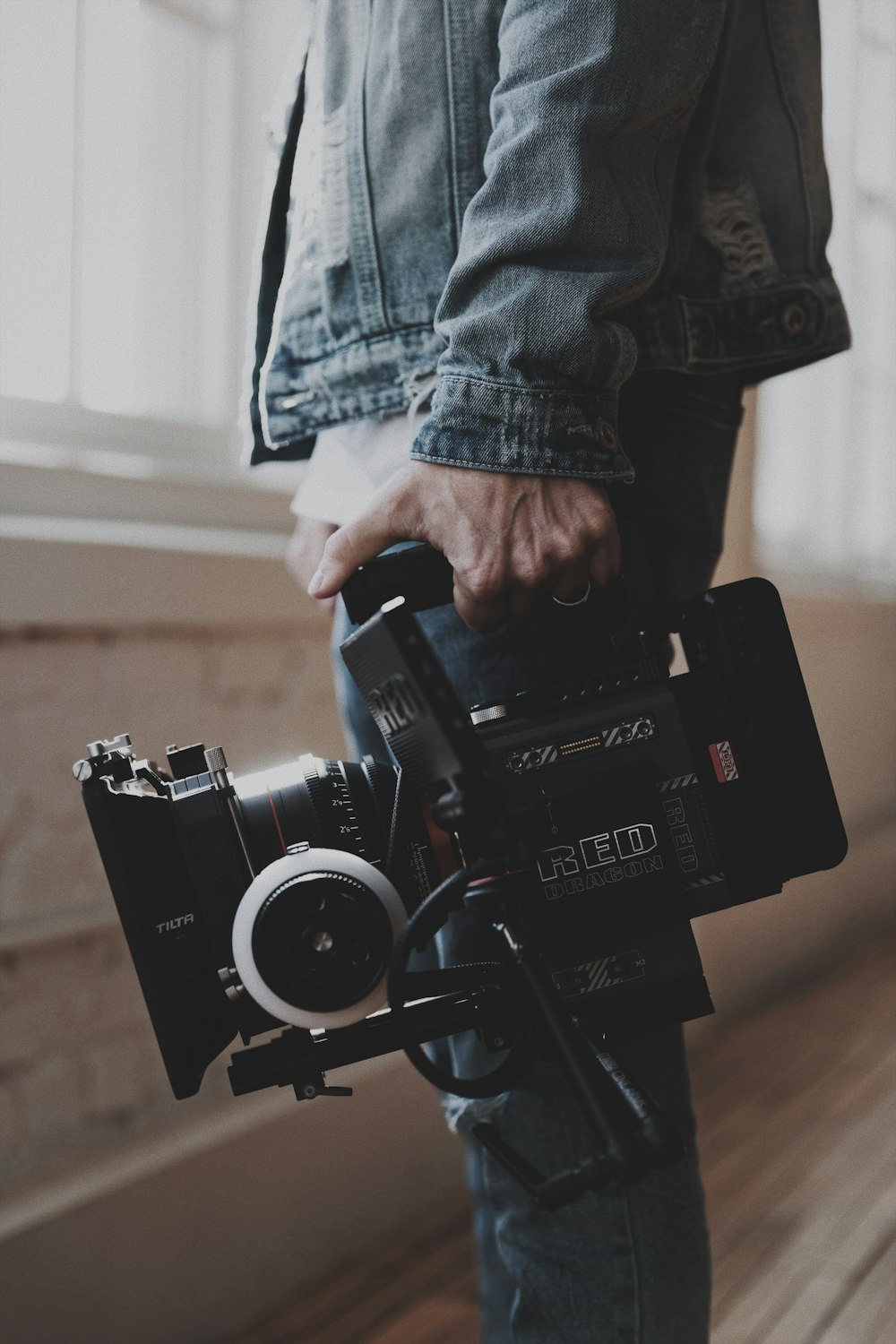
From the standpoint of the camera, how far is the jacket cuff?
0.69 m

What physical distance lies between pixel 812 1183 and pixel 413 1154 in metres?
0.62

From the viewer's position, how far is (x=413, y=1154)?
5.64 ft

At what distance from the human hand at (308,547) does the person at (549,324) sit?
0.30 ft

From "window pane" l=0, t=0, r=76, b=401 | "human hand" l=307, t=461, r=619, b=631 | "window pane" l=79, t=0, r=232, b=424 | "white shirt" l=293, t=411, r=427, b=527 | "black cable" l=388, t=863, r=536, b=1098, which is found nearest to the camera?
"black cable" l=388, t=863, r=536, b=1098

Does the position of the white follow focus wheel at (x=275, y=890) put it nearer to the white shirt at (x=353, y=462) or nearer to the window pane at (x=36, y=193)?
the white shirt at (x=353, y=462)

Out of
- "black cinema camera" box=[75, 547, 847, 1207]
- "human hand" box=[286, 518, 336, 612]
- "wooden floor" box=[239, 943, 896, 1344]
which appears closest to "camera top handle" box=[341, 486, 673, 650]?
"black cinema camera" box=[75, 547, 847, 1207]

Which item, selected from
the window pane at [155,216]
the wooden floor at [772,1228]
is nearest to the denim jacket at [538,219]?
the window pane at [155,216]

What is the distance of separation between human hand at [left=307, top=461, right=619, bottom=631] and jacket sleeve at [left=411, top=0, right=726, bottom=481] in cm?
1

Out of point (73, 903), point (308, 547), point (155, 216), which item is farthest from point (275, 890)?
point (155, 216)

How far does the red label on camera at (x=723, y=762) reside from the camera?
0.73m

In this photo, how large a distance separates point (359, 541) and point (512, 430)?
0.12 meters

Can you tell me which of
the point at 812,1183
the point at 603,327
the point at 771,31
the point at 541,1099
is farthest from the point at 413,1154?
the point at 771,31

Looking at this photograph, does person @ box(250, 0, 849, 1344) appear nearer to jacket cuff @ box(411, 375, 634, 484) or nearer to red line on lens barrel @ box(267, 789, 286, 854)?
jacket cuff @ box(411, 375, 634, 484)

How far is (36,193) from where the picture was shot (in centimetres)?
139
